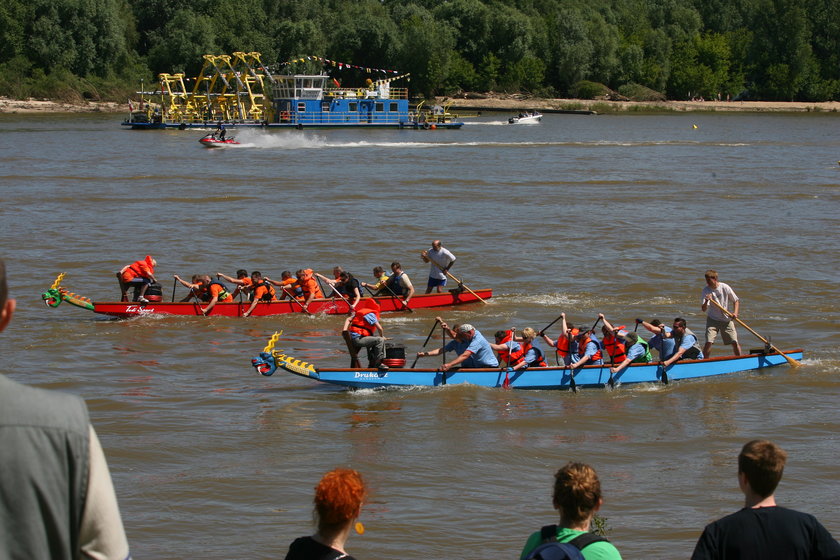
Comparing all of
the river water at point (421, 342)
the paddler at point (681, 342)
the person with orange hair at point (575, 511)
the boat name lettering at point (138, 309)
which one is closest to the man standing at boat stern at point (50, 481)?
the person with orange hair at point (575, 511)

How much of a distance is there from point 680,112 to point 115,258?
89.5 meters

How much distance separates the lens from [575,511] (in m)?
4.46

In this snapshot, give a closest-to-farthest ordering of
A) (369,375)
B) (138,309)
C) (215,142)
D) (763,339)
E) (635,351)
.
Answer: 1. (369,375)
2. (635,351)
3. (763,339)
4. (138,309)
5. (215,142)

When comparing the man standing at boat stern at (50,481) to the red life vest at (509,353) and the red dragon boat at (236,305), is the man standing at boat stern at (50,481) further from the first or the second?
the red dragon boat at (236,305)

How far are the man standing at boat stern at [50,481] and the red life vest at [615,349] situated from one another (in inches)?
551

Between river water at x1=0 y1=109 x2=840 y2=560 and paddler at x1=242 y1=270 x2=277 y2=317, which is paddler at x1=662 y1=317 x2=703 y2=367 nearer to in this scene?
river water at x1=0 y1=109 x2=840 y2=560

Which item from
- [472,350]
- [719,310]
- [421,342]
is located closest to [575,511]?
[472,350]

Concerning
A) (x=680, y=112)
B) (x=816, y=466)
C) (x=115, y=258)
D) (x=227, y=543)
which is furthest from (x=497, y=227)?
(x=680, y=112)

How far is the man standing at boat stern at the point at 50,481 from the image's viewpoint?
8.84 ft

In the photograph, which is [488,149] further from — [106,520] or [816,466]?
[106,520]

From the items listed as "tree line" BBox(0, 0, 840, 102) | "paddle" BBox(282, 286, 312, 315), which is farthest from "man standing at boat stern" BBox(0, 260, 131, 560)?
"tree line" BBox(0, 0, 840, 102)

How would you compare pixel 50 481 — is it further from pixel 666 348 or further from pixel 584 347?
pixel 666 348

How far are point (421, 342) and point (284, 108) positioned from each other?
67127mm

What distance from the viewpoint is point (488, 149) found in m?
67.6
